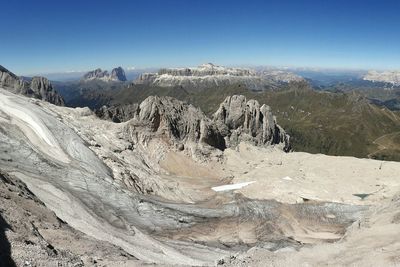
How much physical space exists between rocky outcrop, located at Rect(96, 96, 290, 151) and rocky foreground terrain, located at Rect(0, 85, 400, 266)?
14.5 inches

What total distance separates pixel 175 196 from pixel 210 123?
1351 inches

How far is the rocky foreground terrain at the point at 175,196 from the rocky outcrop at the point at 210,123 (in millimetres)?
369

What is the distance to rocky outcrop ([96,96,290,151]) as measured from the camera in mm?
82938

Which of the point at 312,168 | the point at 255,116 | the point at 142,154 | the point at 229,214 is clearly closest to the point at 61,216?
the point at 229,214

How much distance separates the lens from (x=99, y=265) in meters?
25.0

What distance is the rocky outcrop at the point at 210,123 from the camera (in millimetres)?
82938

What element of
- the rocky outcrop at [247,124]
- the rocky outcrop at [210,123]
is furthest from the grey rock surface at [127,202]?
the rocky outcrop at [247,124]

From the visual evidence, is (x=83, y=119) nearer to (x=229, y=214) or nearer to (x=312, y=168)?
(x=229, y=214)

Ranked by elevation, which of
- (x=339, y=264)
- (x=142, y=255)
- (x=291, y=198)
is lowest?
(x=291, y=198)

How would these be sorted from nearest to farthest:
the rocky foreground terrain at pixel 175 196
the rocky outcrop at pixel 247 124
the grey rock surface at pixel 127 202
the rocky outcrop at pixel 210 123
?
1. the rocky foreground terrain at pixel 175 196
2. the grey rock surface at pixel 127 202
3. the rocky outcrop at pixel 210 123
4. the rocky outcrop at pixel 247 124

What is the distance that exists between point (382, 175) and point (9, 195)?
67.3m

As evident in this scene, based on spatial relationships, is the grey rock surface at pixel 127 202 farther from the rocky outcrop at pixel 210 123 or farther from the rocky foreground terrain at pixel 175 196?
the rocky outcrop at pixel 210 123

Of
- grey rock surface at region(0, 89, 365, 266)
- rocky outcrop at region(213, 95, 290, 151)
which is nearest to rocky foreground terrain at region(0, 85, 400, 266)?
grey rock surface at region(0, 89, 365, 266)

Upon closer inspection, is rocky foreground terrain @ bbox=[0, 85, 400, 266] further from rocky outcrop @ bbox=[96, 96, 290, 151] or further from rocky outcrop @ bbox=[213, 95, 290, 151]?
rocky outcrop @ bbox=[213, 95, 290, 151]
